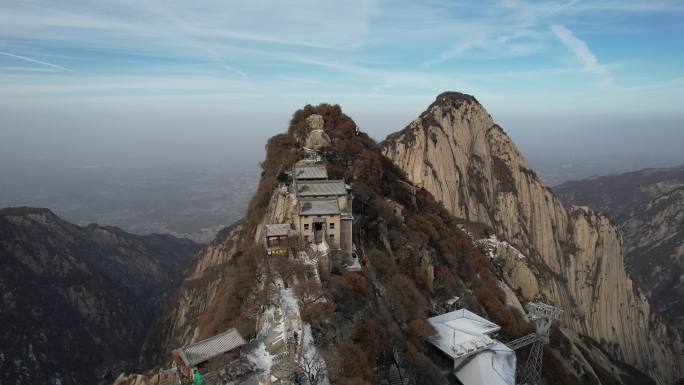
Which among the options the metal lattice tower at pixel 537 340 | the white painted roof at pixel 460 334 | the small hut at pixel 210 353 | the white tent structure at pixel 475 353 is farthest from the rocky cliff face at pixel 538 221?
the small hut at pixel 210 353

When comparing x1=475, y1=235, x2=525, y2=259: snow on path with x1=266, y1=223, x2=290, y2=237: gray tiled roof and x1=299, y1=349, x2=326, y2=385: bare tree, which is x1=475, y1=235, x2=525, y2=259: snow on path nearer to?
x1=266, y1=223, x2=290, y2=237: gray tiled roof

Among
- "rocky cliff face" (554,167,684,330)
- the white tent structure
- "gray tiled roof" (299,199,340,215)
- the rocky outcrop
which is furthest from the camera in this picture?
"rocky cliff face" (554,167,684,330)

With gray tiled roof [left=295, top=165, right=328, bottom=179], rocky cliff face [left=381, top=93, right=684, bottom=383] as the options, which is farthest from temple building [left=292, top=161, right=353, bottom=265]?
rocky cliff face [left=381, top=93, right=684, bottom=383]

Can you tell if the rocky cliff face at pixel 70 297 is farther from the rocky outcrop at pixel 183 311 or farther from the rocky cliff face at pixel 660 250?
the rocky cliff face at pixel 660 250

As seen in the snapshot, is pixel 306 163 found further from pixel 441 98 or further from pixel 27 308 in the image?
pixel 27 308

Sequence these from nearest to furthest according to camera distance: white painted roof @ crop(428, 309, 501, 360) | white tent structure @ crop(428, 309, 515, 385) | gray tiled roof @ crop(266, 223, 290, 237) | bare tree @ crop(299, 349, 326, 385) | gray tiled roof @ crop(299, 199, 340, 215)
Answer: bare tree @ crop(299, 349, 326, 385), white tent structure @ crop(428, 309, 515, 385), gray tiled roof @ crop(266, 223, 290, 237), white painted roof @ crop(428, 309, 501, 360), gray tiled roof @ crop(299, 199, 340, 215)

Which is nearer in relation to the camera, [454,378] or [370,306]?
[370,306]

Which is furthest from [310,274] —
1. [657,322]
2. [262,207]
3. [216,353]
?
[657,322]
